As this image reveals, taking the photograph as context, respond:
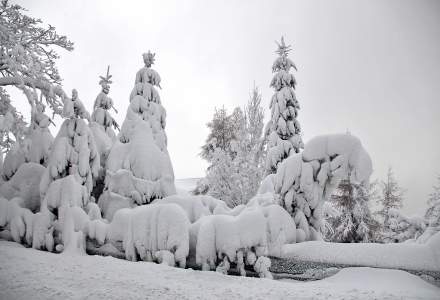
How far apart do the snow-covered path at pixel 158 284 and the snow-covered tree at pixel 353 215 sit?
42.5 feet

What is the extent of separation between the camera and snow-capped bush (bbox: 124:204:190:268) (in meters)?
7.54

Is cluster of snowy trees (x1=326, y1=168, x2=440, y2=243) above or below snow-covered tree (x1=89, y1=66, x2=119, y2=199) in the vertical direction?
below

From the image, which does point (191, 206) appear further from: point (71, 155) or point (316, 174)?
point (316, 174)

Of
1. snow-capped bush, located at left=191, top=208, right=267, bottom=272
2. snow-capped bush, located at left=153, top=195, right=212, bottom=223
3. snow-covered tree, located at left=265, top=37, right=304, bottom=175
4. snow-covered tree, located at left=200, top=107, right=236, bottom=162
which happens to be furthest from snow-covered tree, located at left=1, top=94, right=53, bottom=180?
snow-covered tree, located at left=200, top=107, right=236, bottom=162

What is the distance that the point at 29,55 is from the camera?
10.8m

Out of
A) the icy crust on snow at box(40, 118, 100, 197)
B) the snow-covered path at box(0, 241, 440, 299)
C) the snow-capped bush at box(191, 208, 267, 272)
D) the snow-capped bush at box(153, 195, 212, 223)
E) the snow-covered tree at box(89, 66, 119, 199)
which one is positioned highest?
the snow-covered tree at box(89, 66, 119, 199)

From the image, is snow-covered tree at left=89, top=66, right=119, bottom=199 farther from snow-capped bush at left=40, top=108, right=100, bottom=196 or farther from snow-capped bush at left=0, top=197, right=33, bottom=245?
snow-capped bush at left=0, top=197, right=33, bottom=245

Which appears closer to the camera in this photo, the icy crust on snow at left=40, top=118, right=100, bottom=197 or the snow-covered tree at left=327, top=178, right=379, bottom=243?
the icy crust on snow at left=40, top=118, right=100, bottom=197

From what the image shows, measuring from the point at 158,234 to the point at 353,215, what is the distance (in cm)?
1564

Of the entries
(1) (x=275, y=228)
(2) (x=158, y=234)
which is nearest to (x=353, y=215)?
(1) (x=275, y=228)

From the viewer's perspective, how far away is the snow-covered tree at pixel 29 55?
31.6 feet

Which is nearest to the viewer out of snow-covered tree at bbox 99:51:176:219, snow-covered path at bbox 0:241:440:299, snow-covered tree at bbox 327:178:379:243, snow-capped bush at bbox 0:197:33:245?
snow-covered path at bbox 0:241:440:299

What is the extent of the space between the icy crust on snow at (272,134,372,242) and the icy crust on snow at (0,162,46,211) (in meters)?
8.52

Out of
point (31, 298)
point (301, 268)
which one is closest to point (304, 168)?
point (301, 268)
